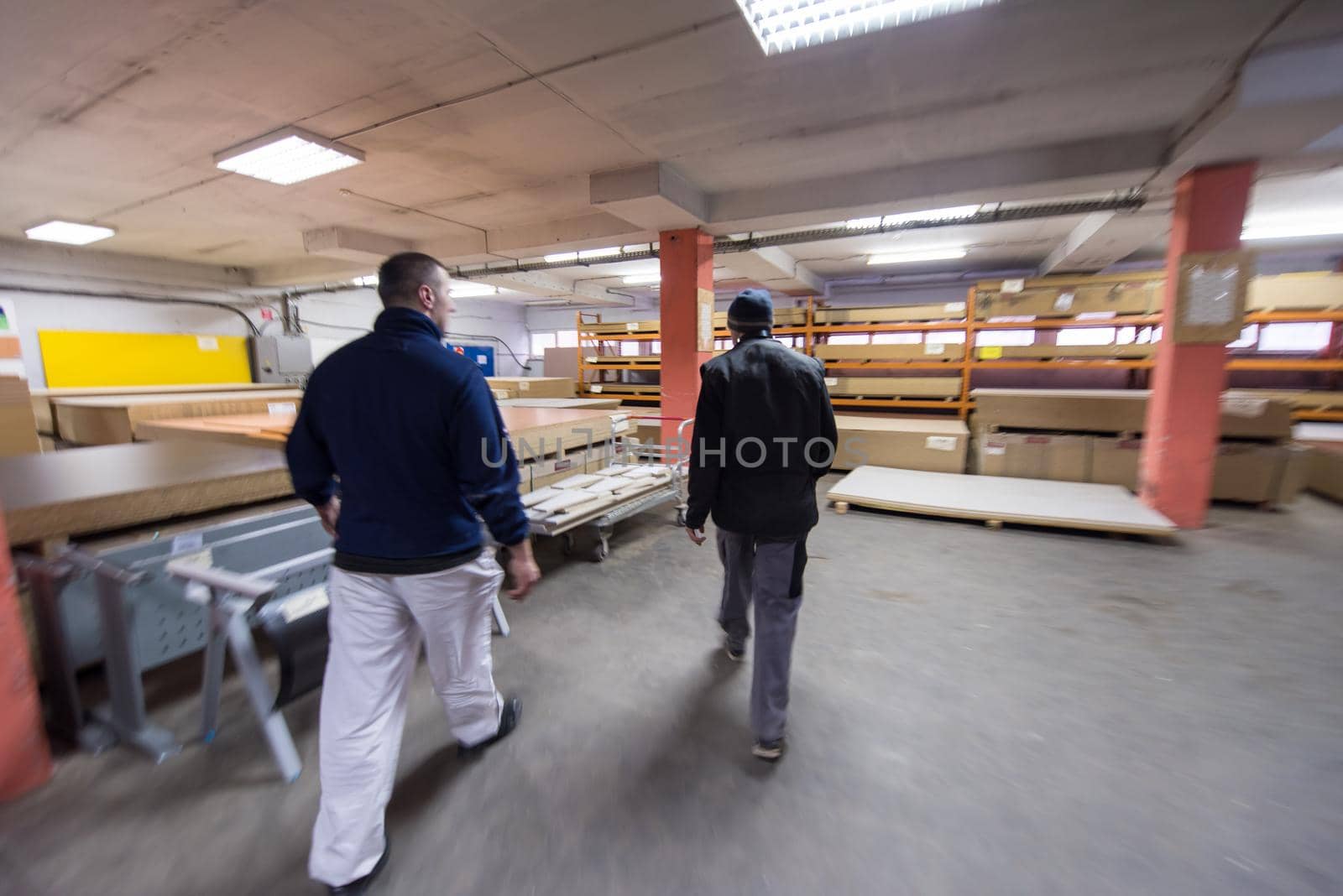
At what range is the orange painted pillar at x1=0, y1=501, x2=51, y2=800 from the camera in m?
1.52

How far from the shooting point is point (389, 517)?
131 cm

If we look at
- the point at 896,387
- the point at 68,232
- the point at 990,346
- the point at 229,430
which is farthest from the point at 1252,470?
the point at 68,232

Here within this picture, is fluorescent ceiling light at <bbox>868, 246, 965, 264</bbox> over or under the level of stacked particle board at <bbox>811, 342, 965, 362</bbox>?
over

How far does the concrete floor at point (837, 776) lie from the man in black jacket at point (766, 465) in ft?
1.19

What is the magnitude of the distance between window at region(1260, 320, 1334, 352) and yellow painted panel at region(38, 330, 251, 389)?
15.6 m

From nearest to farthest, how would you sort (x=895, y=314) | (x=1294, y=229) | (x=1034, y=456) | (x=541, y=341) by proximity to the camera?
1. (x=1034, y=456)
2. (x=1294, y=229)
3. (x=895, y=314)
4. (x=541, y=341)

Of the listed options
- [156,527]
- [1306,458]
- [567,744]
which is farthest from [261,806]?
[1306,458]

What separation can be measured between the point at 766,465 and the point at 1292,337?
31.1 feet

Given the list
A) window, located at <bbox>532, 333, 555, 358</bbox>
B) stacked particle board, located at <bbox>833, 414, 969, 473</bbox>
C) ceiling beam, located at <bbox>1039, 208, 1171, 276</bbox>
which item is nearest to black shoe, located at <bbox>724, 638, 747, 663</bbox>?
stacked particle board, located at <bbox>833, 414, 969, 473</bbox>

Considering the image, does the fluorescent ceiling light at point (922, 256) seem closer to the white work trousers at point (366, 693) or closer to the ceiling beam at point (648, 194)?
the ceiling beam at point (648, 194)

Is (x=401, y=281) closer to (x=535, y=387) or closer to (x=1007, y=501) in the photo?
(x=1007, y=501)

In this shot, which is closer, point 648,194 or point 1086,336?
point 648,194

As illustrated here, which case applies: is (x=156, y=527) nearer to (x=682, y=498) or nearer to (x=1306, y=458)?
(x=682, y=498)

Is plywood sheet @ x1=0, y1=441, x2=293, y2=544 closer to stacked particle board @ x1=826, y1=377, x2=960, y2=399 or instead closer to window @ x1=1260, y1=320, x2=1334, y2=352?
stacked particle board @ x1=826, y1=377, x2=960, y2=399
